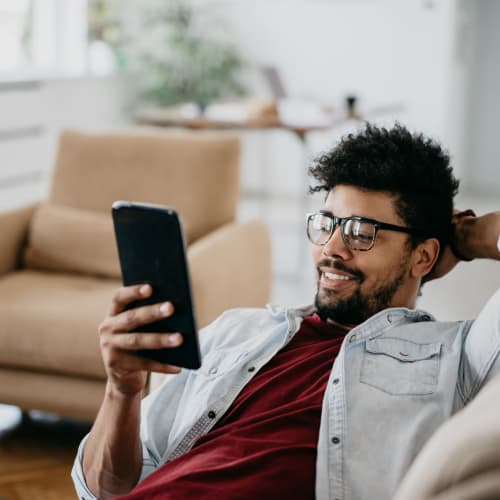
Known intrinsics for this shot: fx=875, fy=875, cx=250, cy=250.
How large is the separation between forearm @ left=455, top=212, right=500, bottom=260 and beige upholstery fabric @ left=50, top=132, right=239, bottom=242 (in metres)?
1.54

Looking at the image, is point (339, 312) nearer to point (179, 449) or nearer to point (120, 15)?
point (179, 449)

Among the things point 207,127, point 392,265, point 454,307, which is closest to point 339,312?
point 392,265

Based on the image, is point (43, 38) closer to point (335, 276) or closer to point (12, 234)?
point (12, 234)

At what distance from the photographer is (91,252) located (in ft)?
9.61

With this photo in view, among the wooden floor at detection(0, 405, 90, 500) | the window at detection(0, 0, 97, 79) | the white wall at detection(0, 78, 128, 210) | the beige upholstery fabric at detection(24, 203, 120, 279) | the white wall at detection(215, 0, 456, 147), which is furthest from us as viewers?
the white wall at detection(215, 0, 456, 147)

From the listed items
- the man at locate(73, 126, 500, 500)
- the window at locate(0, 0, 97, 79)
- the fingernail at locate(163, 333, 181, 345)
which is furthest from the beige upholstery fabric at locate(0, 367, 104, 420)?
the window at locate(0, 0, 97, 79)

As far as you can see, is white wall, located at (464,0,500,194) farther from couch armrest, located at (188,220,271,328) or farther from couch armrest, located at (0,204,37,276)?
couch armrest, located at (0,204,37,276)

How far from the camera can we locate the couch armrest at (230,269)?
8.27 ft

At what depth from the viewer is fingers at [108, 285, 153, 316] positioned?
1124 millimetres

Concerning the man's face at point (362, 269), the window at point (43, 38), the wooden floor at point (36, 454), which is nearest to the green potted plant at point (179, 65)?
the window at point (43, 38)

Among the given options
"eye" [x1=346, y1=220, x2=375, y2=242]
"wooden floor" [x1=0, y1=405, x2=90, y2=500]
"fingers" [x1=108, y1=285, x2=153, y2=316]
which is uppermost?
"eye" [x1=346, y1=220, x2=375, y2=242]

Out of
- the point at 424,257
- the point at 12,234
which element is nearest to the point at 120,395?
the point at 424,257

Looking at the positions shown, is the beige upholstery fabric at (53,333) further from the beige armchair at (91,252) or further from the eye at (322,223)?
the eye at (322,223)

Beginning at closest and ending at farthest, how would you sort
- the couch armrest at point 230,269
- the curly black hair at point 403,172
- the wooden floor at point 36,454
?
the curly black hair at point 403,172 → the wooden floor at point 36,454 → the couch armrest at point 230,269
